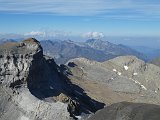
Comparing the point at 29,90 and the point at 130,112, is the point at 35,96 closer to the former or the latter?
the point at 29,90

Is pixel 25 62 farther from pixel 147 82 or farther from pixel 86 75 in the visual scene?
pixel 147 82

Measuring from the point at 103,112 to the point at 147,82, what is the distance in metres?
135

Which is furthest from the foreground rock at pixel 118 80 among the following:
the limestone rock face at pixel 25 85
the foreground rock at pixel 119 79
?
the limestone rock face at pixel 25 85

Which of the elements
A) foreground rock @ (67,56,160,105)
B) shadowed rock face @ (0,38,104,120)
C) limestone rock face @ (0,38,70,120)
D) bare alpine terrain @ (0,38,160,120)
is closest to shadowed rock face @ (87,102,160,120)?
bare alpine terrain @ (0,38,160,120)

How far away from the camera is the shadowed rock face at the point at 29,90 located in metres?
65.8

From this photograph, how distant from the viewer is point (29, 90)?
71688 mm

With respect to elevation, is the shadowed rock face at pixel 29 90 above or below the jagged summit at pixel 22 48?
below

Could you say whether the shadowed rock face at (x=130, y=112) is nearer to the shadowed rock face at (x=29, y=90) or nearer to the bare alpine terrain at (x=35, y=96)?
the bare alpine terrain at (x=35, y=96)

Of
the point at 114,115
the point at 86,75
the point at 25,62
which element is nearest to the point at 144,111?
the point at 114,115

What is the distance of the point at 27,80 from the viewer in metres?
73.1

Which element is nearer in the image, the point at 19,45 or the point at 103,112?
the point at 103,112

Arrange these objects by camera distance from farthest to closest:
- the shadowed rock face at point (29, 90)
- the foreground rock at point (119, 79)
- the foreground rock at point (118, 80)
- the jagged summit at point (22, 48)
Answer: the foreground rock at point (119, 79)
the foreground rock at point (118, 80)
the jagged summit at point (22, 48)
the shadowed rock face at point (29, 90)

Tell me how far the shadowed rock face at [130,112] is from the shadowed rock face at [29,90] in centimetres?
2516

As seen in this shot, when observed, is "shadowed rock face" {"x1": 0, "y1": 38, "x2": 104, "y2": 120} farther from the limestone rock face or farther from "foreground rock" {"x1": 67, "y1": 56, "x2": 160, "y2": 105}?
"foreground rock" {"x1": 67, "y1": 56, "x2": 160, "y2": 105}
